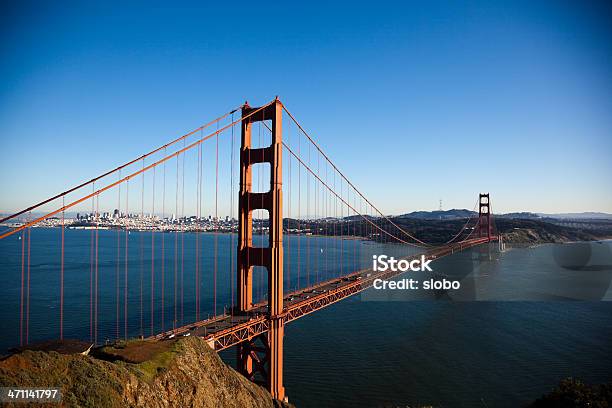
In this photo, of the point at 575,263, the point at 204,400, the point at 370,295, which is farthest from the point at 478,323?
the point at 575,263

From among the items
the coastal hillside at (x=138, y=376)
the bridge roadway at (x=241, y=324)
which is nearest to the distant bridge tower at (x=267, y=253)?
the bridge roadway at (x=241, y=324)

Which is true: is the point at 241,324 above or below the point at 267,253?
below

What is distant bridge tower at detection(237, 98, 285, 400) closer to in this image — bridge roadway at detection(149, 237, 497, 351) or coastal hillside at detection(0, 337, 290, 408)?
bridge roadway at detection(149, 237, 497, 351)

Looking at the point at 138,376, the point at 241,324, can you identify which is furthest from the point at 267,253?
the point at 138,376

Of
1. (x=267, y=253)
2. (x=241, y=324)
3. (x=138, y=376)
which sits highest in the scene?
(x=267, y=253)

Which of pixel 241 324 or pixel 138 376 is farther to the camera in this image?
pixel 241 324

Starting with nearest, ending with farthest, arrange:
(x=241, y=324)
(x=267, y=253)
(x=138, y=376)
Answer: (x=138, y=376) < (x=241, y=324) < (x=267, y=253)

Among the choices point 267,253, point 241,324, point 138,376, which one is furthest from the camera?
point 267,253

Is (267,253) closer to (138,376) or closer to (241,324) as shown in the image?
(241,324)
